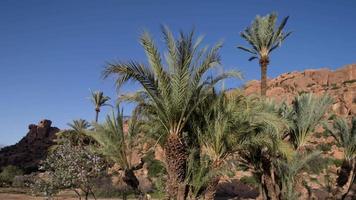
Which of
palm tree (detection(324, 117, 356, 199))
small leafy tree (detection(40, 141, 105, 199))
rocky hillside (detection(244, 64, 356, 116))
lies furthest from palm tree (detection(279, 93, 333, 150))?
rocky hillside (detection(244, 64, 356, 116))

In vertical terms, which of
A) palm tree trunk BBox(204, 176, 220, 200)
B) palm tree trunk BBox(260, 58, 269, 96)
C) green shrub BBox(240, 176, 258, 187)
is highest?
palm tree trunk BBox(260, 58, 269, 96)

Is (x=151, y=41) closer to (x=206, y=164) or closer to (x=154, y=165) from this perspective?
(x=206, y=164)

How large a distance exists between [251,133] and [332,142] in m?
34.1

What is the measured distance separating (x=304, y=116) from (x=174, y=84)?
9065mm

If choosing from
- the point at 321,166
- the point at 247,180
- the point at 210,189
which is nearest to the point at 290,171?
the point at 210,189

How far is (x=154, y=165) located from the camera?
135ft

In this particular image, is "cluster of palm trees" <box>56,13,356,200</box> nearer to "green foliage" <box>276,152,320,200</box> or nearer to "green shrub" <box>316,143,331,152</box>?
"green foliage" <box>276,152,320,200</box>

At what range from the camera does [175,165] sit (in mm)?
12844

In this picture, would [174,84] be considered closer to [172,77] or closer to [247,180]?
[172,77]

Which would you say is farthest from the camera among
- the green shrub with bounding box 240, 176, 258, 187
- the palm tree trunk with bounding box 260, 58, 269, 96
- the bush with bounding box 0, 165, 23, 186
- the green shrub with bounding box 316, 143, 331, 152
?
the green shrub with bounding box 316, 143, 331, 152

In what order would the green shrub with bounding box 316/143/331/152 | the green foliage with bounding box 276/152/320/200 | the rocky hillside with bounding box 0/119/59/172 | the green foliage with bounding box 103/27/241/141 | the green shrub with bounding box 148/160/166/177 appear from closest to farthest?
1. the green foliage with bounding box 103/27/241/141
2. the green foliage with bounding box 276/152/320/200
3. the green shrub with bounding box 148/160/166/177
4. the green shrub with bounding box 316/143/331/152
5. the rocky hillside with bounding box 0/119/59/172

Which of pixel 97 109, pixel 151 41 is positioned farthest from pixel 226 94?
pixel 97 109

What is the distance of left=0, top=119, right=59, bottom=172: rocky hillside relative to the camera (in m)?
66.4

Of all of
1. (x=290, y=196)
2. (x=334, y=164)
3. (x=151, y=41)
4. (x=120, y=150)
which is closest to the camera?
(x=151, y=41)
